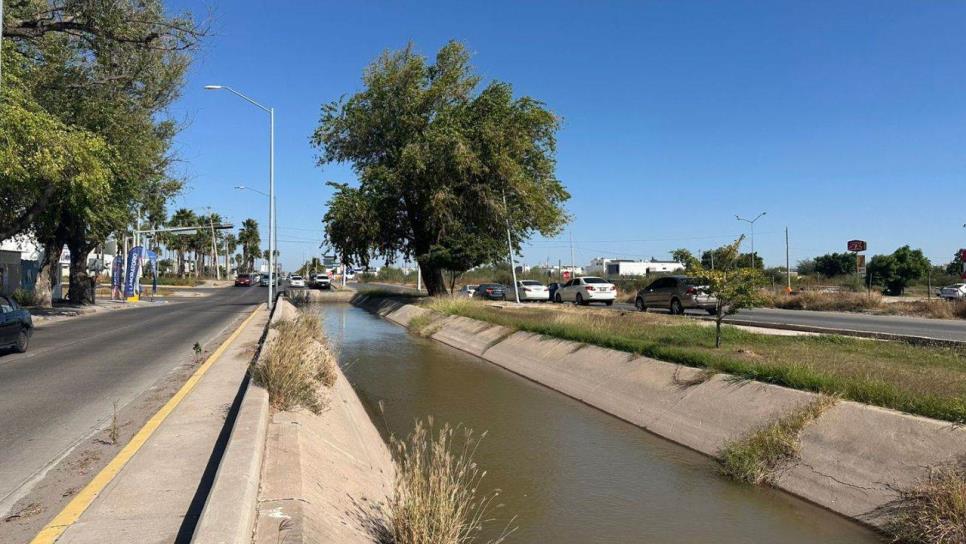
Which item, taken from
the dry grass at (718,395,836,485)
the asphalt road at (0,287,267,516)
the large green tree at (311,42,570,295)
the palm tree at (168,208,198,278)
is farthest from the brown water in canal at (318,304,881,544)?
the palm tree at (168,208,198,278)

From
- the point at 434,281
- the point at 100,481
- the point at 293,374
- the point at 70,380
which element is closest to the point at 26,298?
the point at 434,281

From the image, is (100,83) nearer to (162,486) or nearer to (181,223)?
(162,486)

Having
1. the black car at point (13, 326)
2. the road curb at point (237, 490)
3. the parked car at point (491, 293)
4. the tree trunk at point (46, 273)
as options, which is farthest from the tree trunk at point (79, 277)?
the road curb at point (237, 490)

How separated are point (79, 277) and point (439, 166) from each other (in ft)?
67.0

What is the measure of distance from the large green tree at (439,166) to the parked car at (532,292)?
13.9ft

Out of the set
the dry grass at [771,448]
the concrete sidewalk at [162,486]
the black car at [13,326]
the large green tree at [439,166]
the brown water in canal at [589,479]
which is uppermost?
the large green tree at [439,166]

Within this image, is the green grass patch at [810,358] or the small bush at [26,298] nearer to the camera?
the green grass patch at [810,358]

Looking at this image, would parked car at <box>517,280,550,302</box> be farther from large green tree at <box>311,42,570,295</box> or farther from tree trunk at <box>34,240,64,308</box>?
tree trunk at <box>34,240,64,308</box>

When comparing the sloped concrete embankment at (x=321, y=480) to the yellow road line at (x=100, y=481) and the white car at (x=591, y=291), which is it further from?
the white car at (x=591, y=291)

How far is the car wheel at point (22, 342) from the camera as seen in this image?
15.4 metres

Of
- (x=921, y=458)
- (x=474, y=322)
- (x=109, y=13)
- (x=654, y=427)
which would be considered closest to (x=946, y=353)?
(x=654, y=427)

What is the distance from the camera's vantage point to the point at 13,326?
15141 millimetres

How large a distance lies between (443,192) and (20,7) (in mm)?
19566

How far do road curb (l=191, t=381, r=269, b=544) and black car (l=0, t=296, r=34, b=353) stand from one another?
11.2 m
